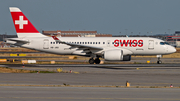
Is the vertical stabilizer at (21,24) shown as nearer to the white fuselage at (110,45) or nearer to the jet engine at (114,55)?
the white fuselage at (110,45)

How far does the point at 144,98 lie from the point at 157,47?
2797cm

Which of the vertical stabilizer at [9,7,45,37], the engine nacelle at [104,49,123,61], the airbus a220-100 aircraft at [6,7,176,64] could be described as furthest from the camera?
the vertical stabilizer at [9,7,45,37]

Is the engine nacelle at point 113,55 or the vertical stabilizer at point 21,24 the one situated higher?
the vertical stabilizer at point 21,24

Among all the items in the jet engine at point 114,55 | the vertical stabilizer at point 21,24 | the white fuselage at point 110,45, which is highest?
the vertical stabilizer at point 21,24

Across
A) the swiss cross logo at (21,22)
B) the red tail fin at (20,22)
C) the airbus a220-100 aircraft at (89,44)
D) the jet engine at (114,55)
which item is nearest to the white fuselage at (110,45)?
the airbus a220-100 aircraft at (89,44)

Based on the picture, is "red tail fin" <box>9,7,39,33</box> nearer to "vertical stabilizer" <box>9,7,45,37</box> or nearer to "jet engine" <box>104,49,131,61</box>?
"vertical stabilizer" <box>9,7,45,37</box>

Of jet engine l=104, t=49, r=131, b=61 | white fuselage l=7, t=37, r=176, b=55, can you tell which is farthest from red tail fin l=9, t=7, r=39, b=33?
jet engine l=104, t=49, r=131, b=61

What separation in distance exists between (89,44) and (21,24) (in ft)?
36.8

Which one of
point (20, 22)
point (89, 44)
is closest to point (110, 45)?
point (89, 44)

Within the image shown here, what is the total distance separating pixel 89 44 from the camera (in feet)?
134

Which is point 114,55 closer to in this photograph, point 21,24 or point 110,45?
point 110,45

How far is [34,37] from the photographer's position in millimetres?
41875

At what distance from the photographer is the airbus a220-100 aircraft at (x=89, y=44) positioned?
39.7 meters

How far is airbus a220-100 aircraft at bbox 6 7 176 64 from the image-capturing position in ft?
130
